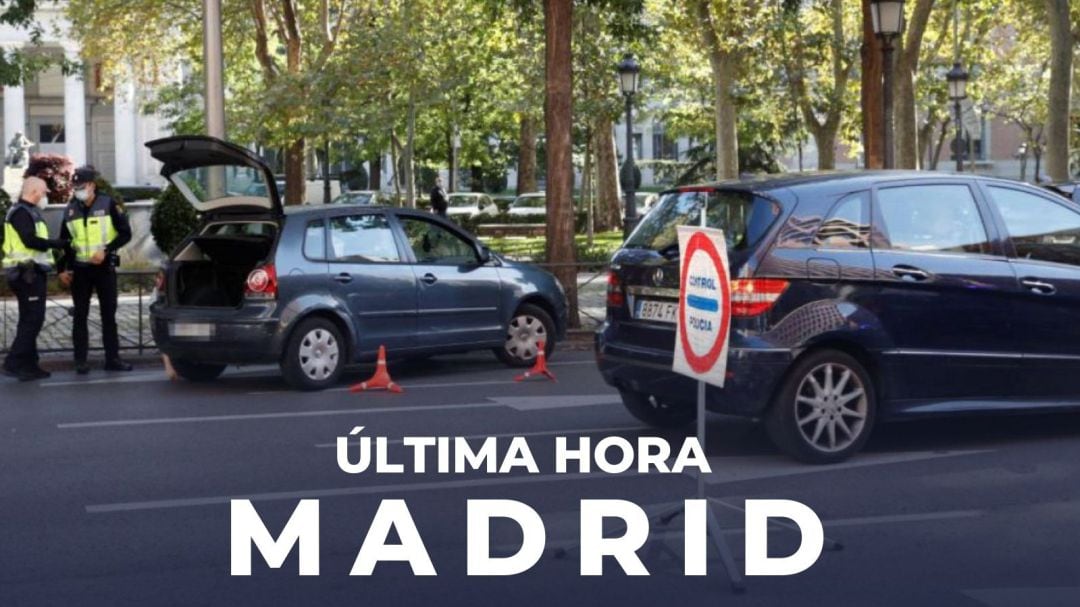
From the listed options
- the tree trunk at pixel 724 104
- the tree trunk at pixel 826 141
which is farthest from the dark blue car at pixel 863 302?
the tree trunk at pixel 826 141

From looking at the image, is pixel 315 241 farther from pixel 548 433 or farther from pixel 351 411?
pixel 548 433

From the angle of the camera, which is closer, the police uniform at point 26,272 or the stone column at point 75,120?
the police uniform at point 26,272

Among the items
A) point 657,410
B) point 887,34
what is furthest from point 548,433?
point 887,34

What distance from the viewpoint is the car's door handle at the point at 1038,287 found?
34.6ft

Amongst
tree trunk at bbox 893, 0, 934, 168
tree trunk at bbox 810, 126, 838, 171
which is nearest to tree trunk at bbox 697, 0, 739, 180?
tree trunk at bbox 810, 126, 838, 171

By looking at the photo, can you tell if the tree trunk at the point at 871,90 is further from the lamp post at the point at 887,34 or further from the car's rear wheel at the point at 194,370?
the car's rear wheel at the point at 194,370

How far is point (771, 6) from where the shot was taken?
37.9 meters

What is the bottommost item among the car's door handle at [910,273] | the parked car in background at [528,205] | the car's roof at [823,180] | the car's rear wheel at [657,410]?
the car's rear wheel at [657,410]

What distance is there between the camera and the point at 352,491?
9.26 meters

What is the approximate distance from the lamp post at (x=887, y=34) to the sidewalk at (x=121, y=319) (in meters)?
3.91

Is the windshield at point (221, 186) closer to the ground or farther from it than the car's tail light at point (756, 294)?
farther from it

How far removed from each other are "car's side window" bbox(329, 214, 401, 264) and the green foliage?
Result: 14335mm

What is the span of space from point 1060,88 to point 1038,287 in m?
23.0

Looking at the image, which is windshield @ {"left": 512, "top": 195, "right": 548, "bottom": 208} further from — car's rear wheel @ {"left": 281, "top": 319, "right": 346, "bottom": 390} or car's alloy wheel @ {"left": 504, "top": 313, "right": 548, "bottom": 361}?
car's rear wheel @ {"left": 281, "top": 319, "right": 346, "bottom": 390}
